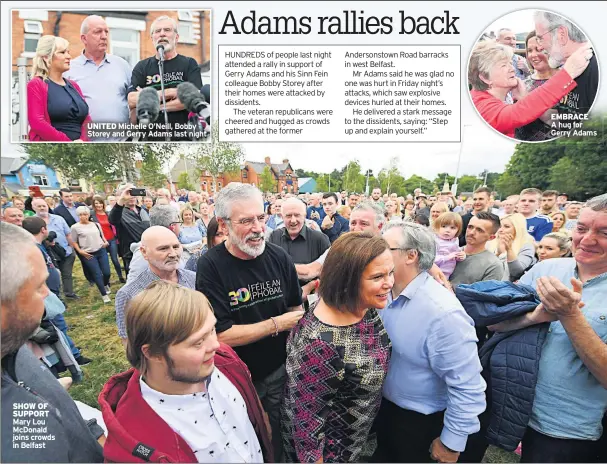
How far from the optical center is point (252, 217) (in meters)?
1.61

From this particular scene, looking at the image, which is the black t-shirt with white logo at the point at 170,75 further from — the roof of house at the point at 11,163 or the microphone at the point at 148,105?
the roof of house at the point at 11,163

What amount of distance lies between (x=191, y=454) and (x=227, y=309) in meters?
0.61

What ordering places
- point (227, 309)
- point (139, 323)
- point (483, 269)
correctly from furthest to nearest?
point (483, 269)
point (227, 309)
point (139, 323)

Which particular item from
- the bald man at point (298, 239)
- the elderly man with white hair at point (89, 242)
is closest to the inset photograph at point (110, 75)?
the bald man at point (298, 239)

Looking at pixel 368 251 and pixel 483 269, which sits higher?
pixel 368 251

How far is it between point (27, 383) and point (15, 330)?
199 millimetres

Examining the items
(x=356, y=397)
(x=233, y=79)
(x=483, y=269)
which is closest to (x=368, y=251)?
(x=356, y=397)

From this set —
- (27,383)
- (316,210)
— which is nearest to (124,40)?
(27,383)

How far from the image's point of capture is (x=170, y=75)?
2.02m

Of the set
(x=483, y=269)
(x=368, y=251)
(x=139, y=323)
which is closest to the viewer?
(x=139, y=323)

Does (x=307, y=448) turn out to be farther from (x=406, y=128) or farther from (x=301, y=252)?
(x=301, y=252)

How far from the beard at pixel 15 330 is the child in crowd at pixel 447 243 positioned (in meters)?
2.52

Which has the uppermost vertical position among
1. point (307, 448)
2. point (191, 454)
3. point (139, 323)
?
point (139, 323)

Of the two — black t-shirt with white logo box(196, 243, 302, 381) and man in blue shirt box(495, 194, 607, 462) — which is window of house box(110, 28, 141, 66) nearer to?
black t-shirt with white logo box(196, 243, 302, 381)
